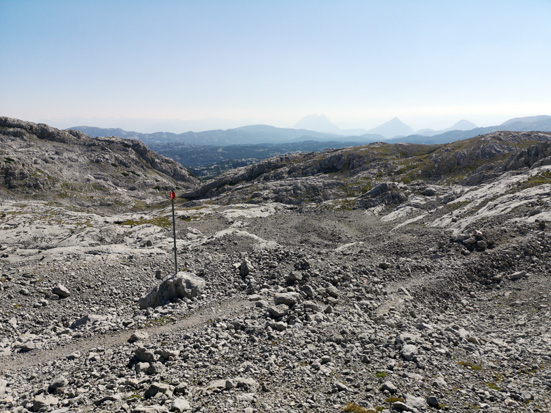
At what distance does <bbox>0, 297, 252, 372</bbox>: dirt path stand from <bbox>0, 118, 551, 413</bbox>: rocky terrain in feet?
0.42

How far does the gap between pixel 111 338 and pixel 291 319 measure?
12.0m

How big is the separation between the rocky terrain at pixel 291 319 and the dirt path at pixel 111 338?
5.0 inches

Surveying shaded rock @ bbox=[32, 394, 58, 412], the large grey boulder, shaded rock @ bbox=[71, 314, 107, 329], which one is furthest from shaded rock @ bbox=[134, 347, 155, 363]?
shaded rock @ bbox=[71, 314, 107, 329]

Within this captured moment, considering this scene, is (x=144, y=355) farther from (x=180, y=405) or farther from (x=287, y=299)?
(x=287, y=299)

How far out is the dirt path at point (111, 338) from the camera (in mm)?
18219

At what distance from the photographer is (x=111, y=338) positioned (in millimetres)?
20125

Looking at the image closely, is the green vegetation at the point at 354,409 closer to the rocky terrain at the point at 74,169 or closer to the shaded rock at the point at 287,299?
the shaded rock at the point at 287,299

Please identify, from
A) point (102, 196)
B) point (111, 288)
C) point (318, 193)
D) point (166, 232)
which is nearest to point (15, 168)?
point (102, 196)

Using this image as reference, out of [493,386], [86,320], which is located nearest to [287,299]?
[493,386]

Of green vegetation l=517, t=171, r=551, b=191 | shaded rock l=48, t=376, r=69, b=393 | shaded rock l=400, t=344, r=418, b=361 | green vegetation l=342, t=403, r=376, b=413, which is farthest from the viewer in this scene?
green vegetation l=517, t=171, r=551, b=191

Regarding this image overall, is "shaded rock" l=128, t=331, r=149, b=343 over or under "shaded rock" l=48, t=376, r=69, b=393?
under

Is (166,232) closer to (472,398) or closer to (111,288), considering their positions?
(111,288)

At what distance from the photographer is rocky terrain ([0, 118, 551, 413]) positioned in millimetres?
13000

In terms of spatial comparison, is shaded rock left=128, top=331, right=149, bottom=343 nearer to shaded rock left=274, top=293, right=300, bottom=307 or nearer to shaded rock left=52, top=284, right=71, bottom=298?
shaded rock left=274, top=293, right=300, bottom=307
